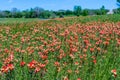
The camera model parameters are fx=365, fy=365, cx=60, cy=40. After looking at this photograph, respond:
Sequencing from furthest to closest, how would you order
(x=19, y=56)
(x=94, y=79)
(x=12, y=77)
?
(x=19, y=56) → (x=94, y=79) → (x=12, y=77)

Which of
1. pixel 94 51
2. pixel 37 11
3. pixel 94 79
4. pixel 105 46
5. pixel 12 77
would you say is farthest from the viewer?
pixel 37 11

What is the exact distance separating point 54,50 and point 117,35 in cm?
388

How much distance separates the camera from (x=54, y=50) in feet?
23.7

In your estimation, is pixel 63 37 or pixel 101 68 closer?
pixel 101 68

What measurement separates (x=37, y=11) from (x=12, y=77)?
3156 inches

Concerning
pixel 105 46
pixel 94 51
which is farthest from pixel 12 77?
pixel 105 46

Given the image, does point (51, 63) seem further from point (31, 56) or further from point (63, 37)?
point (63, 37)

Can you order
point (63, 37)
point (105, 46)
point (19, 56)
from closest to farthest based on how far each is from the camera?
1. point (19, 56)
2. point (105, 46)
3. point (63, 37)

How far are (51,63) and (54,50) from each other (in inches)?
33.2

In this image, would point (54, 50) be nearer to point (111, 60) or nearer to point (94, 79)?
point (111, 60)

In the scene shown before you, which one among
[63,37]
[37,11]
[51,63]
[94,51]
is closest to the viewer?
[51,63]

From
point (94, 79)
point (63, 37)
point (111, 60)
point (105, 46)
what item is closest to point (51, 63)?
point (94, 79)

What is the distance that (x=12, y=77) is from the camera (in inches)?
206

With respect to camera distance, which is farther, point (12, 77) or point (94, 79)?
point (94, 79)
